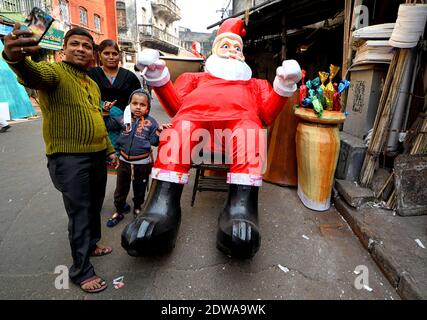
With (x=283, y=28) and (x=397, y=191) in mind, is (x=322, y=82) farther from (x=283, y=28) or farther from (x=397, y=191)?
(x=283, y=28)

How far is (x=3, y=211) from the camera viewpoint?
259 centimetres

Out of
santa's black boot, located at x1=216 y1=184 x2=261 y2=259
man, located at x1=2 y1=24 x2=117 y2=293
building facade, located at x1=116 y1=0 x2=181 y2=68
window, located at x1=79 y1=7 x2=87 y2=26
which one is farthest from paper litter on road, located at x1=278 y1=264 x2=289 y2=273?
building facade, located at x1=116 y1=0 x2=181 y2=68

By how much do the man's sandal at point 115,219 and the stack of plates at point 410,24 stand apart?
2822 millimetres

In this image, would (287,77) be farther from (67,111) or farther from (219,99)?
(67,111)

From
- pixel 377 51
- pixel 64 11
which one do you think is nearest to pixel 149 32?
pixel 64 11

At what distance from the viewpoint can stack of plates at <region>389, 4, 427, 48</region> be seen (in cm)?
206

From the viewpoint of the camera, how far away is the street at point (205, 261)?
161 cm

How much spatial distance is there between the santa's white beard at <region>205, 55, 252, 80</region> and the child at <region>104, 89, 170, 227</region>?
0.66 meters

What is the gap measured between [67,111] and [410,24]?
8.59 ft

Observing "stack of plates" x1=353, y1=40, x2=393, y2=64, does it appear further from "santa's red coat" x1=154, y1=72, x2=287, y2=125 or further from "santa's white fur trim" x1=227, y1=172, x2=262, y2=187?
"santa's white fur trim" x1=227, y1=172, x2=262, y2=187

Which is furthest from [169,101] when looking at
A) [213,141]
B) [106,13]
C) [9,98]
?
Answer: [106,13]

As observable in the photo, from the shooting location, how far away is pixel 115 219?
238cm

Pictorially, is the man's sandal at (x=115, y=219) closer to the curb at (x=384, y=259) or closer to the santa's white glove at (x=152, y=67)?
the santa's white glove at (x=152, y=67)

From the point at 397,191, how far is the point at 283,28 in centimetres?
374
